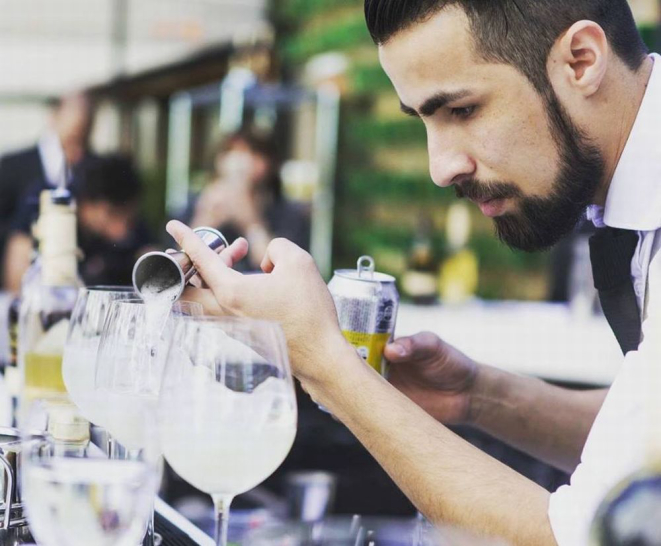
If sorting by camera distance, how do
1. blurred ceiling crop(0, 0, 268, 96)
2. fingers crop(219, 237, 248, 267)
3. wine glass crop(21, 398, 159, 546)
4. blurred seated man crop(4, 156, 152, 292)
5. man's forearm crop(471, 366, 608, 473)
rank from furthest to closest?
blurred ceiling crop(0, 0, 268, 96), blurred seated man crop(4, 156, 152, 292), man's forearm crop(471, 366, 608, 473), fingers crop(219, 237, 248, 267), wine glass crop(21, 398, 159, 546)

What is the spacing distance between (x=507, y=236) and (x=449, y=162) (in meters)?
0.17

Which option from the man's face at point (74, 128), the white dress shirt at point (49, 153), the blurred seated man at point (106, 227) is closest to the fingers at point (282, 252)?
the blurred seated man at point (106, 227)

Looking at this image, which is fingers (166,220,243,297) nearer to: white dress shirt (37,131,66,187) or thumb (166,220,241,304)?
thumb (166,220,241,304)

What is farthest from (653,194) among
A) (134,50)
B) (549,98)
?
(134,50)

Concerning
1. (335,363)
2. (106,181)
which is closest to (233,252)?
(335,363)

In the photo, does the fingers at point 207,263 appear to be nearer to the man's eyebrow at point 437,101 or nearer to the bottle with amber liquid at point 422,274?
the man's eyebrow at point 437,101

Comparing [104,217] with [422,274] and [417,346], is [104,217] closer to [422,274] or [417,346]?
[422,274]

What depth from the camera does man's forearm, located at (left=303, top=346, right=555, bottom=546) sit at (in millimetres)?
1045

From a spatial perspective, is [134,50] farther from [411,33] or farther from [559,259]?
[411,33]

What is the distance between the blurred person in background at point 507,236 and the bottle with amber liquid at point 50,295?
1.21ft

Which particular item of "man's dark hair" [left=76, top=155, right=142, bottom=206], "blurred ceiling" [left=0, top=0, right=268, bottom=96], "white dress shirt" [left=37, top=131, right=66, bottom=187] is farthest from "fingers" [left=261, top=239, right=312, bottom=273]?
"blurred ceiling" [left=0, top=0, right=268, bottom=96]

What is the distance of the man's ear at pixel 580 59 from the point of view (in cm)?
137

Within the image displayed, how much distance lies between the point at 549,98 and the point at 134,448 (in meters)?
0.79

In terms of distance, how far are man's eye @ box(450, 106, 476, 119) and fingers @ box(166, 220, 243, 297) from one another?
459mm
